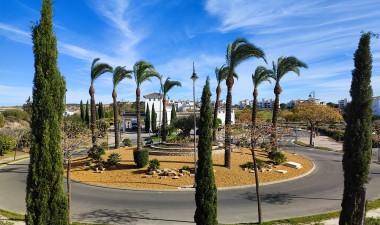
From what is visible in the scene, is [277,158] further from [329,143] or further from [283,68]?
[329,143]

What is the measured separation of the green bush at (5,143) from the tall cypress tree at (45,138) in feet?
96.3

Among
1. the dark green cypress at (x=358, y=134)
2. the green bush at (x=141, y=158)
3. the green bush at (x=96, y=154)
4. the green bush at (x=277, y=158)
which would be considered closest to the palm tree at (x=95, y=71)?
the green bush at (x=96, y=154)

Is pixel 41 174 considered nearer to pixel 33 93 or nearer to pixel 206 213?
pixel 33 93

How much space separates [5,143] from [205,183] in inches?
1240

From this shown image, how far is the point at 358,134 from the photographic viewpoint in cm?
1162

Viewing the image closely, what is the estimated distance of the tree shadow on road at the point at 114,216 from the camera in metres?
13.4

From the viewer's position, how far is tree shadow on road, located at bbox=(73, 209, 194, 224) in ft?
43.8

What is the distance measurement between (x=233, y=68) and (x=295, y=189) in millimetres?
9878

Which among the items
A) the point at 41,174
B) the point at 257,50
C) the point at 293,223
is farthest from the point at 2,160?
the point at 293,223

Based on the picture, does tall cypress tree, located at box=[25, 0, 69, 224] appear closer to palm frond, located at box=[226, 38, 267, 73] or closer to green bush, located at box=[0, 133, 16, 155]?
palm frond, located at box=[226, 38, 267, 73]

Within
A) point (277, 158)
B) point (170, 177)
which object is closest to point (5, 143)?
point (170, 177)

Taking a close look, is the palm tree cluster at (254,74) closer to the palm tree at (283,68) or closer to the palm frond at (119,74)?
the palm tree at (283,68)

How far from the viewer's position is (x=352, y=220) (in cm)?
1102

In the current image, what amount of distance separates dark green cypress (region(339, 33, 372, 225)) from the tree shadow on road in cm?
750
